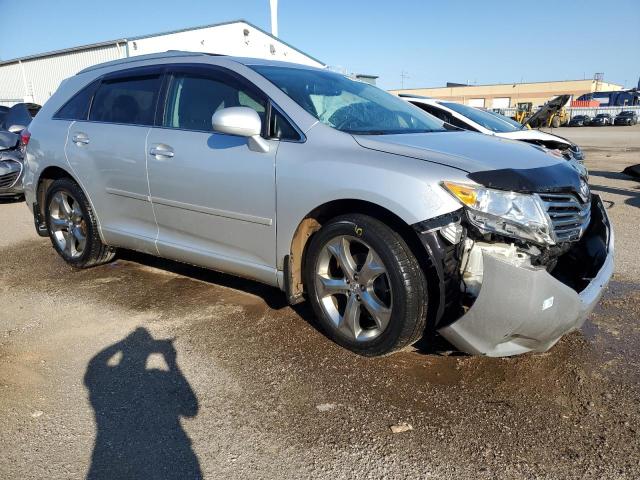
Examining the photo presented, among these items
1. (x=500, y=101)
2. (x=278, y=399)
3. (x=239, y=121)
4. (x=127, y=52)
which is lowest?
(x=500, y=101)

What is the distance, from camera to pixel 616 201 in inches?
327

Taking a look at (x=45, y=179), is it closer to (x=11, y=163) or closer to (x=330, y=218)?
(x=330, y=218)

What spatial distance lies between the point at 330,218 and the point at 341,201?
0.19 m

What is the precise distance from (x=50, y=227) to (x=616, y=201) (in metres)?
8.00

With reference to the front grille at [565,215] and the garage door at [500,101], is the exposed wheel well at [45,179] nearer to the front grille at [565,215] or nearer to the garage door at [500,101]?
the front grille at [565,215]

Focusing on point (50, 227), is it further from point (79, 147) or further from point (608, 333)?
point (608, 333)

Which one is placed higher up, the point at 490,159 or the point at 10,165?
the point at 490,159

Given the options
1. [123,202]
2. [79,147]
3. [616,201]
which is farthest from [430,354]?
[616,201]

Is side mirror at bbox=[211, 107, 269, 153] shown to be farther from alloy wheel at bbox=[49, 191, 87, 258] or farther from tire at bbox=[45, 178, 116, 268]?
alloy wheel at bbox=[49, 191, 87, 258]

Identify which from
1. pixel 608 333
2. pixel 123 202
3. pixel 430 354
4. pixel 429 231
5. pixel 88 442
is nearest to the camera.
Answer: pixel 88 442

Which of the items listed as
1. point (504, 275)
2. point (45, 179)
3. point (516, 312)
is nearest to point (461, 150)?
point (504, 275)

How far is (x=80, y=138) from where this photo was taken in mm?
4414

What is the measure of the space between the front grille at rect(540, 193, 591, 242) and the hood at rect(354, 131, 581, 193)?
0.05 metres

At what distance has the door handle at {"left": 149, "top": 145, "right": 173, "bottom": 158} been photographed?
146 inches
